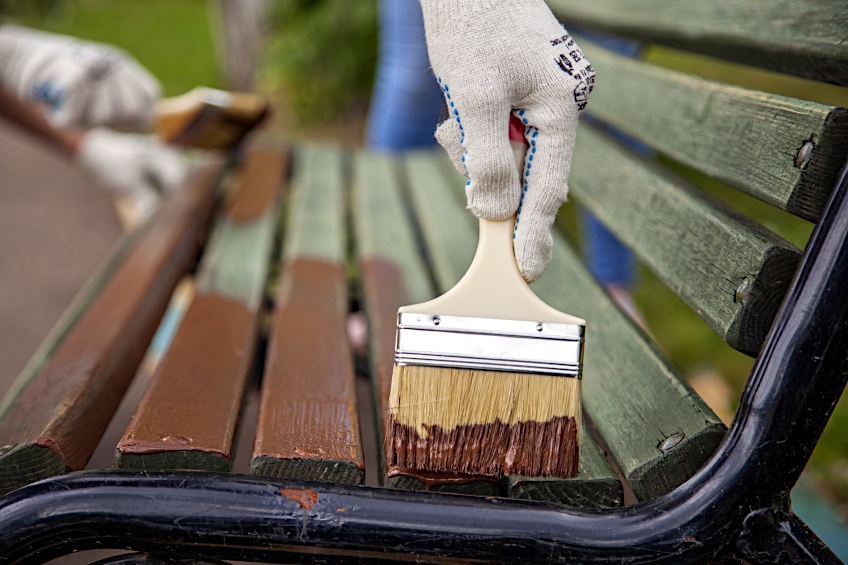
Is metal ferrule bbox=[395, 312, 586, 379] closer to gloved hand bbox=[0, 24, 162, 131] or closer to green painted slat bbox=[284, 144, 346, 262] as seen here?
green painted slat bbox=[284, 144, 346, 262]

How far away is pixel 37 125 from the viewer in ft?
8.71

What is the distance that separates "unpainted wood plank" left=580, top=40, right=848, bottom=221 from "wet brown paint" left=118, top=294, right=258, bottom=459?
31.1 inches

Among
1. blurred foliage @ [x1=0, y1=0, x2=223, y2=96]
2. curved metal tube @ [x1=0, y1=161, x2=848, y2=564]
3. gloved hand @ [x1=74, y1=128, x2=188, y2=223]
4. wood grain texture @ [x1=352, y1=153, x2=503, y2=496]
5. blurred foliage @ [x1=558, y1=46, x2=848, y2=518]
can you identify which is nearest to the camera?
curved metal tube @ [x1=0, y1=161, x2=848, y2=564]

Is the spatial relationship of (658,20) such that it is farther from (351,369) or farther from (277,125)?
(277,125)

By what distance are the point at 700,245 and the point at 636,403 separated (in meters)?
0.25

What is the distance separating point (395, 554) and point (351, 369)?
0.39m

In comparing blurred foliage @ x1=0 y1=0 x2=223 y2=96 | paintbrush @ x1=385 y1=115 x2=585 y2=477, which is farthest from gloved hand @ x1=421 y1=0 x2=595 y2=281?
blurred foliage @ x1=0 y1=0 x2=223 y2=96

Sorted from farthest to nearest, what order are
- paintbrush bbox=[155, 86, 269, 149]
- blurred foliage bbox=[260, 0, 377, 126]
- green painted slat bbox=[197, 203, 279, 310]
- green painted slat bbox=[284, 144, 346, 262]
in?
blurred foliage bbox=[260, 0, 377, 126] < paintbrush bbox=[155, 86, 269, 149] < green painted slat bbox=[284, 144, 346, 262] < green painted slat bbox=[197, 203, 279, 310]

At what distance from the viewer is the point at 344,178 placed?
2.42 metres

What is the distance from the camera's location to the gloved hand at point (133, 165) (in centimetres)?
265

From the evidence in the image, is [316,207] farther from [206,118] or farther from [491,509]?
Answer: [491,509]

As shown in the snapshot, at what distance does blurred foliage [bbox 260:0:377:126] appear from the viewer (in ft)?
16.1

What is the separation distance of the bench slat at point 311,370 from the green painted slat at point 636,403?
36cm

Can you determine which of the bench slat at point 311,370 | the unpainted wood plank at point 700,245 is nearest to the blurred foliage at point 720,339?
the unpainted wood plank at point 700,245
